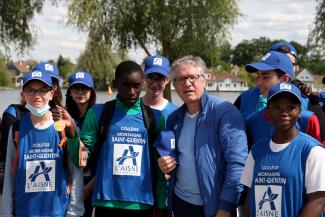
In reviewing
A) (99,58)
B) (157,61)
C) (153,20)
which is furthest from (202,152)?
(99,58)

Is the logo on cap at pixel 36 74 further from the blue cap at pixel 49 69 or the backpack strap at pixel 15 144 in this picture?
the backpack strap at pixel 15 144

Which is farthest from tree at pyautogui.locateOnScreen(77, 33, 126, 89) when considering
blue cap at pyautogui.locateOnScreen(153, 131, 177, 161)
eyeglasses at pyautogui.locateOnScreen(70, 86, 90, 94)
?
blue cap at pyautogui.locateOnScreen(153, 131, 177, 161)

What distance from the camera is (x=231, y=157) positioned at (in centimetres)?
332

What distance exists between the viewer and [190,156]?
3.48 meters

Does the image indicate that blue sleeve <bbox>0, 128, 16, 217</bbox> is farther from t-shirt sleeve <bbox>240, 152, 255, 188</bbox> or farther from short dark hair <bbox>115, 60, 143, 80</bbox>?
t-shirt sleeve <bbox>240, 152, 255, 188</bbox>

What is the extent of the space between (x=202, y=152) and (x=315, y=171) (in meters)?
0.80

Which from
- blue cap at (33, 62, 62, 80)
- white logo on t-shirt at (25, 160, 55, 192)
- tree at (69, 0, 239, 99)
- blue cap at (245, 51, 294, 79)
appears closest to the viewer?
white logo on t-shirt at (25, 160, 55, 192)

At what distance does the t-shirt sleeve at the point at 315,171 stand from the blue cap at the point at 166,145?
995 mm

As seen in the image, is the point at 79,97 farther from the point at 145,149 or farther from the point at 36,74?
the point at 145,149

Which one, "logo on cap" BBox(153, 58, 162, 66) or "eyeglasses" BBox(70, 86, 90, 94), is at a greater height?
"logo on cap" BBox(153, 58, 162, 66)

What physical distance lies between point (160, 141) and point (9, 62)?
7988mm

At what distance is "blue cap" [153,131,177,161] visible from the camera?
3.52 metres

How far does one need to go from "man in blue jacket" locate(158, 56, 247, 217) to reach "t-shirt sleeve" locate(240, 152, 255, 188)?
9 cm

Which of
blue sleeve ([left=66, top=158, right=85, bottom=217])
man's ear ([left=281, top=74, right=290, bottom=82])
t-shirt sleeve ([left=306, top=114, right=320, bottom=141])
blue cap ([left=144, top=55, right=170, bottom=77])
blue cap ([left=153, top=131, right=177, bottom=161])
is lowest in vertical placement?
blue sleeve ([left=66, top=158, right=85, bottom=217])
